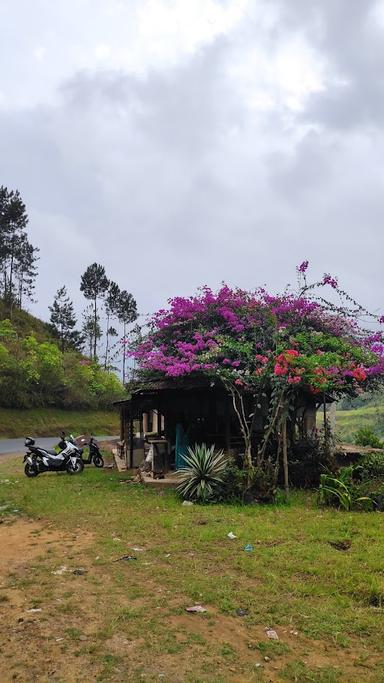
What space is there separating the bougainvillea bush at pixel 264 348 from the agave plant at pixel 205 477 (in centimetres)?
58

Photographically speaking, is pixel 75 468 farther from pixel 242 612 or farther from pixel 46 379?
pixel 46 379

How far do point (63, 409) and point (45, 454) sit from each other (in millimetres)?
27198

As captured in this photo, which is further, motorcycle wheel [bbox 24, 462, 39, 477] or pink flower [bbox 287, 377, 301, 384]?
motorcycle wheel [bbox 24, 462, 39, 477]

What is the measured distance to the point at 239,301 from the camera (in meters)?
13.3

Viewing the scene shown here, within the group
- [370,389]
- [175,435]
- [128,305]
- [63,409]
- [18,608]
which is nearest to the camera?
[18,608]

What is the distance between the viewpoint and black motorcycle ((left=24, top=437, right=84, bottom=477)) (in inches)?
547

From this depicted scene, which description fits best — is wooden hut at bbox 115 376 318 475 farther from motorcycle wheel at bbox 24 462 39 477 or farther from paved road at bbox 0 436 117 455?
paved road at bbox 0 436 117 455

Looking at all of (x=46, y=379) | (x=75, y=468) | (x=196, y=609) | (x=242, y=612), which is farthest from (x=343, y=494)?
(x=46, y=379)

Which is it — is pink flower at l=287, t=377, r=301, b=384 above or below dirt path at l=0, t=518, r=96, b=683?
above

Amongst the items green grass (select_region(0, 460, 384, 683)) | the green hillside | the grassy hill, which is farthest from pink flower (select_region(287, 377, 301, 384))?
the grassy hill

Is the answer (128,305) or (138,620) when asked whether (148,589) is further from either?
(128,305)

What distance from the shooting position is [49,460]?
14070 millimetres

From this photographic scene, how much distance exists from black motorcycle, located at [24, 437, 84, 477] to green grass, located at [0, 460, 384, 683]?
16.4 ft

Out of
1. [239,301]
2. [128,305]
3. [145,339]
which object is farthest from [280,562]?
[128,305]
